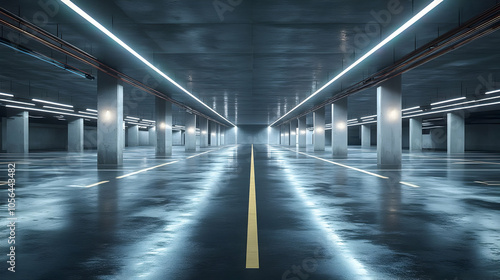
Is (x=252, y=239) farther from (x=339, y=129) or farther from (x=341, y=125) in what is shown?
(x=341, y=125)

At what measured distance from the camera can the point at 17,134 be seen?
4431 centimetres

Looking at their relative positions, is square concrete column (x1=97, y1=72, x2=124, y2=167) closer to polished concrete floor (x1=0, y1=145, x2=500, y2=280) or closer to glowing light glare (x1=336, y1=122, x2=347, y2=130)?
polished concrete floor (x1=0, y1=145, x2=500, y2=280)

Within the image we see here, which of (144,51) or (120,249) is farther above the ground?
(144,51)

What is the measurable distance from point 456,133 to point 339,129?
18113mm

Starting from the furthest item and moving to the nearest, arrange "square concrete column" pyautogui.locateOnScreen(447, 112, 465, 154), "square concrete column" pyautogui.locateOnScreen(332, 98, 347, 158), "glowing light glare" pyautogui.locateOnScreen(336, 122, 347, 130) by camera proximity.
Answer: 1. "square concrete column" pyautogui.locateOnScreen(447, 112, 465, 154)
2. "glowing light glare" pyautogui.locateOnScreen(336, 122, 347, 130)
3. "square concrete column" pyautogui.locateOnScreen(332, 98, 347, 158)

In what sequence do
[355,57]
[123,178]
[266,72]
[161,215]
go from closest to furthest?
[161,215] → [123,178] → [355,57] → [266,72]

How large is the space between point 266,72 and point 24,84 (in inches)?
727

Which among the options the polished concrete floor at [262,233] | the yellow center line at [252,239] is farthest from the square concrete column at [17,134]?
the yellow center line at [252,239]

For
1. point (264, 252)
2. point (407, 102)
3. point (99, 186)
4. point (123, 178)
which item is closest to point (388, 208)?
point (264, 252)

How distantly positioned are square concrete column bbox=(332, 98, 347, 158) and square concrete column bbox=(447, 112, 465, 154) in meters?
16.8

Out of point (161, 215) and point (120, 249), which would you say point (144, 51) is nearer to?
point (161, 215)

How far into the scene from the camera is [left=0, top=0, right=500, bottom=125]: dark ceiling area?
12.2m

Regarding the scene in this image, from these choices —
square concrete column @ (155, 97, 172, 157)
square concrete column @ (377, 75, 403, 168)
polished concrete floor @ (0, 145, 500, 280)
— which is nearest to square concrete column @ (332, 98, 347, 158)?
square concrete column @ (377, 75, 403, 168)

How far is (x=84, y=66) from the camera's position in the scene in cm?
2152
